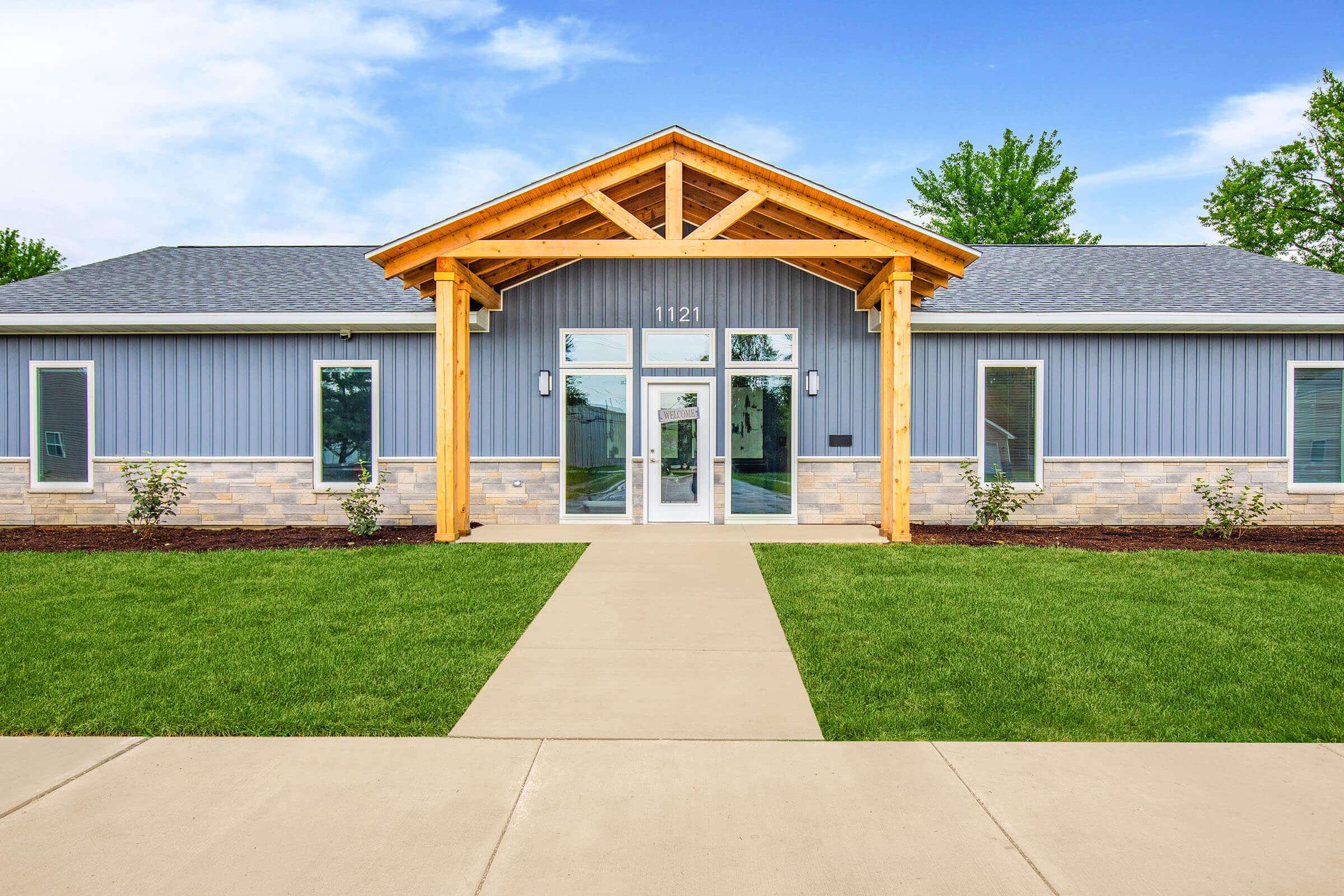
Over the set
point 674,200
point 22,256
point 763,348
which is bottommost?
point 763,348

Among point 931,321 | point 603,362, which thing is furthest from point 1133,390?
point 603,362

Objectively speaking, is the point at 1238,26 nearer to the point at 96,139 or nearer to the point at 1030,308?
the point at 1030,308

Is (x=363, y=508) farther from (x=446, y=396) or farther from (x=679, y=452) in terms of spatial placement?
(x=679, y=452)

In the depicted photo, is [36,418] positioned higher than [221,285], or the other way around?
[221,285]

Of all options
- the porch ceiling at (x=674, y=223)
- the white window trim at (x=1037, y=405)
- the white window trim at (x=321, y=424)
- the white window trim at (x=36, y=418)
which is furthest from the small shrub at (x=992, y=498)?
the white window trim at (x=36, y=418)

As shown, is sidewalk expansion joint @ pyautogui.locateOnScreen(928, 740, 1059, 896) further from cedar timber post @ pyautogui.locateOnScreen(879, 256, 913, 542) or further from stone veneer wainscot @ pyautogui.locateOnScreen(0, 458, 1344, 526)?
stone veneer wainscot @ pyautogui.locateOnScreen(0, 458, 1344, 526)

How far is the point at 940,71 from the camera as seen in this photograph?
1798 cm

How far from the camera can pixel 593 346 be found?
398 inches

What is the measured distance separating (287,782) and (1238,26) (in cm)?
2601

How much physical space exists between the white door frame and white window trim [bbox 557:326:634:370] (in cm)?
35

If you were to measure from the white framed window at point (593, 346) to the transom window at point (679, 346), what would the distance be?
0.35 meters

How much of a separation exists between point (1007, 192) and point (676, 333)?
24.2 meters

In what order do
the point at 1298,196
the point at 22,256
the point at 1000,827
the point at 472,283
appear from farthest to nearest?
the point at 22,256 → the point at 1298,196 → the point at 472,283 → the point at 1000,827

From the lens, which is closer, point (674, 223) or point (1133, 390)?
point (674, 223)
